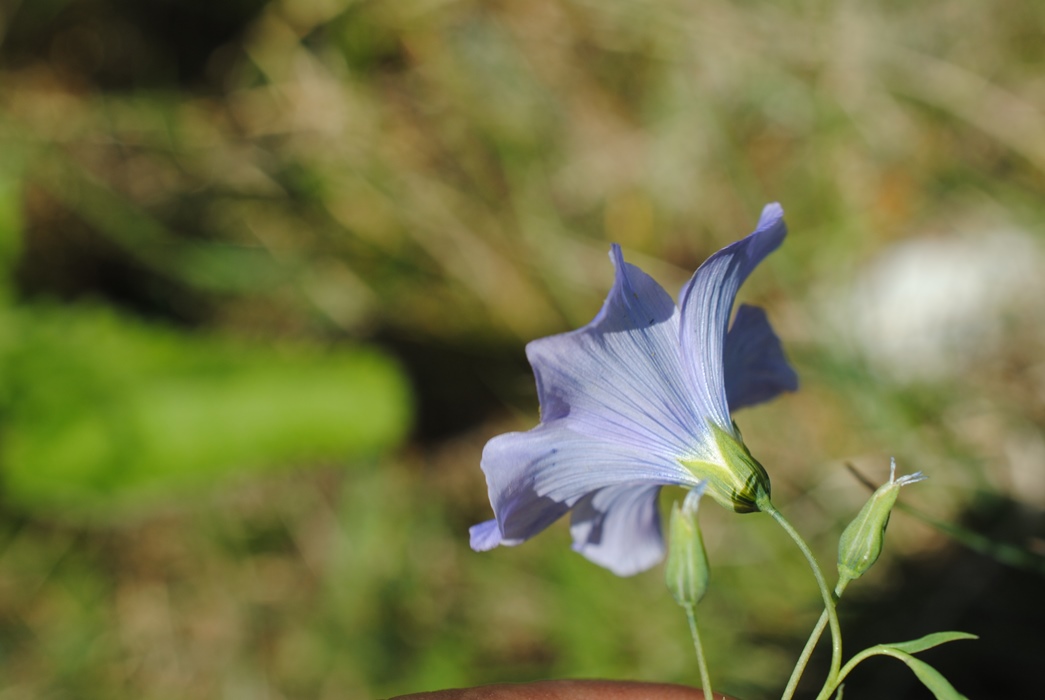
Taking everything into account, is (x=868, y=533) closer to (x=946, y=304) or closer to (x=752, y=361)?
(x=752, y=361)

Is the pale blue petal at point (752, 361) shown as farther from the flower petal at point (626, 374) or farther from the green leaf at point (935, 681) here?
the green leaf at point (935, 681)

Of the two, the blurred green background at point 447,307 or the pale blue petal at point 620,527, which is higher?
the pale blue petal at point 620,527

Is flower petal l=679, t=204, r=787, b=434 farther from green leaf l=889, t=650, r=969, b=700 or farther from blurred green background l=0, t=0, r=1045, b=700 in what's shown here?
blurred green background l=0, t=0, r=1045, b=700

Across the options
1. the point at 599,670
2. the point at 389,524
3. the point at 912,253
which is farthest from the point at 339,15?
the point at 599,670

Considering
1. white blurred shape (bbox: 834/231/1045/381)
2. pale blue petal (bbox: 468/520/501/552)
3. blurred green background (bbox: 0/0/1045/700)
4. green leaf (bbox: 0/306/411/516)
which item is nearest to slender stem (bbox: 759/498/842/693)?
pale blue petal (bbox: 468/520/501/552)

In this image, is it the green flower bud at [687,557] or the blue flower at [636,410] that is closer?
the green flower bud at [687,557]

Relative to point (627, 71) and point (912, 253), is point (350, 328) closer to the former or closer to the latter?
point (627, 71)

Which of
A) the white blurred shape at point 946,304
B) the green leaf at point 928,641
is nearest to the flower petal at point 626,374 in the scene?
the green leaf at point 928,641
